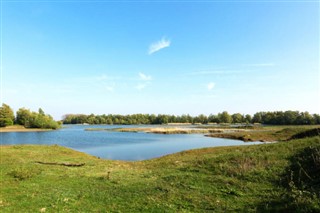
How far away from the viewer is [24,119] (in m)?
130

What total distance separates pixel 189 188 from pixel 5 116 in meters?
136

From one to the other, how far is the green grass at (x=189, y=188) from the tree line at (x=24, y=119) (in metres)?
121

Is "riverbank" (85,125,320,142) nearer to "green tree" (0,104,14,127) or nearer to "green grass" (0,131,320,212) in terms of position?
"green grass" (0,131,320,212)

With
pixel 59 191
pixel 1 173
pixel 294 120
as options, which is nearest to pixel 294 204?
pixel 59 191

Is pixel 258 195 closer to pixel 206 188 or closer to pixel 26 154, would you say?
pixel 206 188

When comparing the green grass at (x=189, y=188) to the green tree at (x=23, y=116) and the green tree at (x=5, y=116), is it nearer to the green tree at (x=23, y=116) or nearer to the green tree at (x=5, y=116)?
the green tree at (x=5, y=116)

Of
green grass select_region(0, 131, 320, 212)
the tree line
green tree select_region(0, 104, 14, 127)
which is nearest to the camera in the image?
green grass select_region(0, 131, 320, 212)

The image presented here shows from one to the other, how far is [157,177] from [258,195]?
6177mm

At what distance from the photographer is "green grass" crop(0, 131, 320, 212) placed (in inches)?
360

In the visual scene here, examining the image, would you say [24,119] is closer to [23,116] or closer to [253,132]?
[23,116]

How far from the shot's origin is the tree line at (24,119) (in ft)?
391

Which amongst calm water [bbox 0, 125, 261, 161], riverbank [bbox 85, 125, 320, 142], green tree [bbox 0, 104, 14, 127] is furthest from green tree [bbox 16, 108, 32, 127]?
riverbank [bbox 85, 125, 320, 142]

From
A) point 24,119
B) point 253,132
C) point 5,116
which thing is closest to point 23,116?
point 24,119

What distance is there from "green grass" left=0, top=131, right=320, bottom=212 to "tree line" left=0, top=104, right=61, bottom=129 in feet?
398
